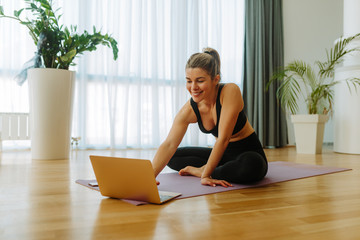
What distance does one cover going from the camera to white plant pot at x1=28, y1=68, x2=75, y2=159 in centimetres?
267

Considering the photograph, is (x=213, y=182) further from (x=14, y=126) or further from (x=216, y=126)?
(x=14, y=126)

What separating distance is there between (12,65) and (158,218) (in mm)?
2918

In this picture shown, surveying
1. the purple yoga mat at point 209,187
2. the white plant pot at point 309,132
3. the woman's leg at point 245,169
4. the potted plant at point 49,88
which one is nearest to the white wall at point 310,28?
the white plant pot at point 309,132

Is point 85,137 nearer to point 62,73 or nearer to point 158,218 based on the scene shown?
point 62,73

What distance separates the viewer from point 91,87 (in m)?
3.67

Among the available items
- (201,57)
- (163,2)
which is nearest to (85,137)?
(163,2)

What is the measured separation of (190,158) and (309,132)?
210 centimetres

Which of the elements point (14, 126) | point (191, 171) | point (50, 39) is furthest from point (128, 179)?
point (14, 126)

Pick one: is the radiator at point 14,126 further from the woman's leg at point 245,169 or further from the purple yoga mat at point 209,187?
the woman's leg at point 245,169

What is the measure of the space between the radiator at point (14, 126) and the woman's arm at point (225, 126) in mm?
2278

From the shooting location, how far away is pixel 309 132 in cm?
357

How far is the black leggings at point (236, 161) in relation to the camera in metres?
1.59

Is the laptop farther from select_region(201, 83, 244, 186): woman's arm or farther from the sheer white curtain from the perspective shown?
the sheer white curtain

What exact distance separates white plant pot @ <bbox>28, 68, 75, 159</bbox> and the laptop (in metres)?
1.58
